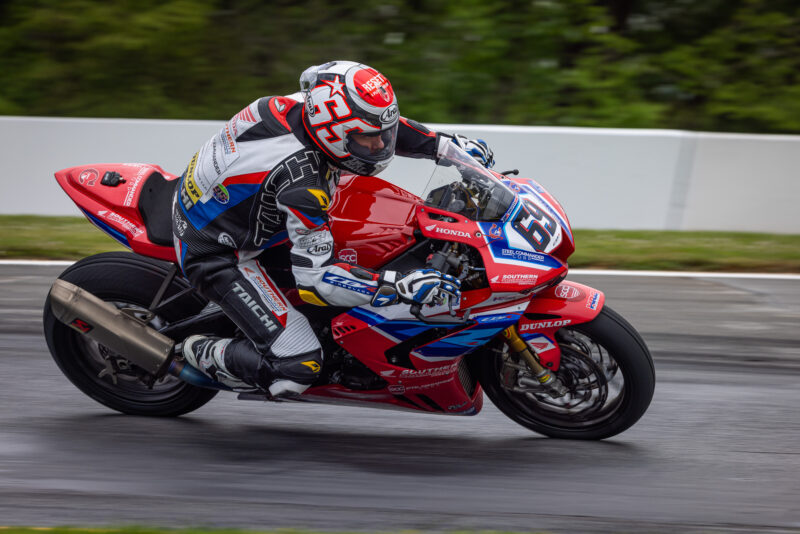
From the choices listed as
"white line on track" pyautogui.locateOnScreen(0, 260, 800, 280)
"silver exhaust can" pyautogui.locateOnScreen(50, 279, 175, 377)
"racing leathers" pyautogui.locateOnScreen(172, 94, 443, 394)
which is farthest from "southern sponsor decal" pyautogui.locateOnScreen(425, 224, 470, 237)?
"white line on track" pyautogui.locateOnScreen(0, 260, 800, 280)

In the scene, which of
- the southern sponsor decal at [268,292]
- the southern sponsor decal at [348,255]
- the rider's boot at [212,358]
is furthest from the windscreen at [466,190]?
the rider's boot at [212,358]

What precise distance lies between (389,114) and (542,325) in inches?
45.8

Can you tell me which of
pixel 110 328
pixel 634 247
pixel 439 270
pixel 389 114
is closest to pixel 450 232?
pixel 439 270

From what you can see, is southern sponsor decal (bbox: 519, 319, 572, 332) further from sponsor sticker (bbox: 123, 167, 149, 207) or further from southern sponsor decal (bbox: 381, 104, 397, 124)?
sponsor sticker (bbox: 123, 167, 149, 207)

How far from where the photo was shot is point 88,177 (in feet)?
14.5

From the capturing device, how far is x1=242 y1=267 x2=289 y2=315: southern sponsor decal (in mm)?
4055

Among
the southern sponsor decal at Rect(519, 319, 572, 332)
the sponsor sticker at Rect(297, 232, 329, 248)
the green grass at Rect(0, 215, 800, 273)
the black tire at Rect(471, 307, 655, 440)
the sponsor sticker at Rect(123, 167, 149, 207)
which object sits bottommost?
the green grass at Rect(0, 215, 800, 273)

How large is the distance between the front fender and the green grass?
11.1 feet

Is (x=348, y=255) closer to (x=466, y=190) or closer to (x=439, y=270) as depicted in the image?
(x=439, y=270)

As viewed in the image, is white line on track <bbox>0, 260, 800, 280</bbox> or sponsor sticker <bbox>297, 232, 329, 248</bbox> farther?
white line on track <bbox>0, 260, 800, 280</bbox>

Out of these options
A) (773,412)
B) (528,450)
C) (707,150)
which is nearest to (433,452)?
(528,450)

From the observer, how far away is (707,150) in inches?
335

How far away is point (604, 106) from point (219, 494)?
8.09 metres

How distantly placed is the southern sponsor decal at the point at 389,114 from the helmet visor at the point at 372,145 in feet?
0.14
